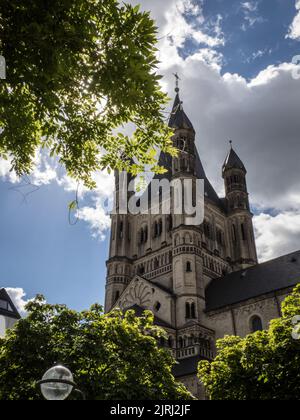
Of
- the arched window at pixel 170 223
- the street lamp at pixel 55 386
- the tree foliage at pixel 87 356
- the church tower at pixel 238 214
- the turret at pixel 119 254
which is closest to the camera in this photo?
the street lamp at pixel 55 386

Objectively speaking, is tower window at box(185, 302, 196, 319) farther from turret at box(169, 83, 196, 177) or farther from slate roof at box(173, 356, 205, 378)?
turret at box(169, 83, 196, 177)

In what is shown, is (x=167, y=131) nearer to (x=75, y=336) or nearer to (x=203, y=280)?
(x=75, y=336)

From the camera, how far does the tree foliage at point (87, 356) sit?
12.2 m

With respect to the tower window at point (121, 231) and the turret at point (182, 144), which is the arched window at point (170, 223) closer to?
the turret at point (182, 144)

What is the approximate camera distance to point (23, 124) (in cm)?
711

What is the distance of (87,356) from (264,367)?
20.3 feet

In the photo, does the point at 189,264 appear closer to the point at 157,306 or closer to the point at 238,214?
the point at 157,306

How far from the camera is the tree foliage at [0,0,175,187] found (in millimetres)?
5879

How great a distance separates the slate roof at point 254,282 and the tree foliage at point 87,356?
19410mm

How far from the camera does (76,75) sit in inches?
267

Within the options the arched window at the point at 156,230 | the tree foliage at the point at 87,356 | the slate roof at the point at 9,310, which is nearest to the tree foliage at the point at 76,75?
the tree foliage at the point at 87,356

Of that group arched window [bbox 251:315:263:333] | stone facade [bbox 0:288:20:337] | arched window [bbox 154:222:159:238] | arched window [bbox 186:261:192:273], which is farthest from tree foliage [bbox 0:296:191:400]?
arched window [bbox 154:222:159:238]

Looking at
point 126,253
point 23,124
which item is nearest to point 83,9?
point 23,124
